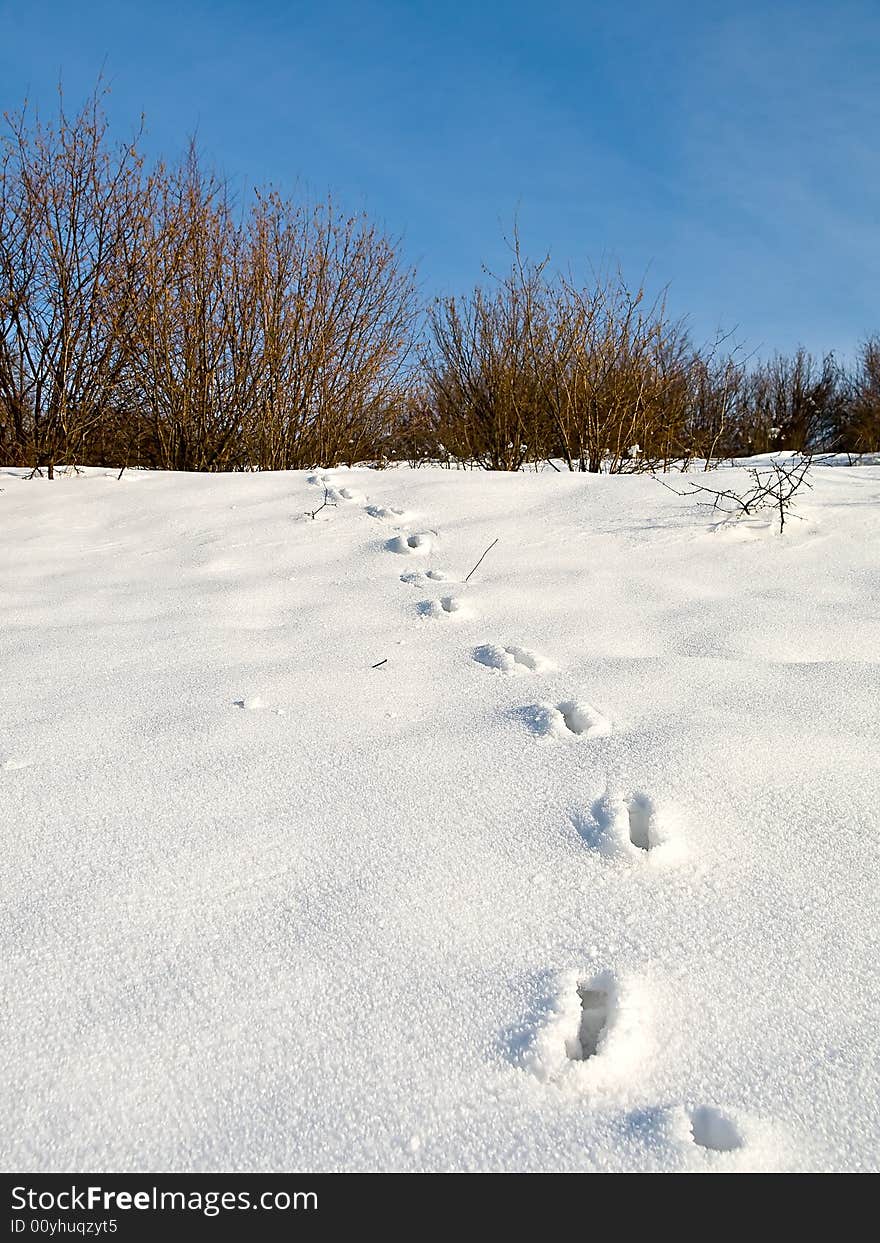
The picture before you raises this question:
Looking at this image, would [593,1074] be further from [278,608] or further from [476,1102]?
[278,608]

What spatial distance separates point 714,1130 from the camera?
754mm

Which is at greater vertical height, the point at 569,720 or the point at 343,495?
the point at 343,495

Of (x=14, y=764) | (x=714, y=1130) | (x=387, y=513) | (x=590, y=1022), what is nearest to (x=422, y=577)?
(x=387, y=513)

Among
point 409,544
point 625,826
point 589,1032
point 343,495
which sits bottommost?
point 589,1032

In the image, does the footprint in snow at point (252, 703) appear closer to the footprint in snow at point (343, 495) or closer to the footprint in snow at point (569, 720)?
the footprint in snow at point (569, 720)

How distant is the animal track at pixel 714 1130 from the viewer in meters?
0.74

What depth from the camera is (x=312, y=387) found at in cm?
538

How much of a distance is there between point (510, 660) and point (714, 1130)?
1145mm

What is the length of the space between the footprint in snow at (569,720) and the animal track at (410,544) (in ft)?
3.81

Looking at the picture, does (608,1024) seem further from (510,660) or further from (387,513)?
(387,513)

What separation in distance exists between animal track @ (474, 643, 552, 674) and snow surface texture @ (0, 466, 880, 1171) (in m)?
0.01

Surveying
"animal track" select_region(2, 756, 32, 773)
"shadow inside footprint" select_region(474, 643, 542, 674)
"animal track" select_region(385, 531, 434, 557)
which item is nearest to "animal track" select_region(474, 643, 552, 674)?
"shadow inside footprint" select_region(474, 643, 542, 674)

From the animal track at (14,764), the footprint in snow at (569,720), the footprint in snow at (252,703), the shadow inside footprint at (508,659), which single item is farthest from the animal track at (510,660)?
the animal track at (14,764)

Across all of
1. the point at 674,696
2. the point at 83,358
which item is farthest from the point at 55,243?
the point at 674,696
